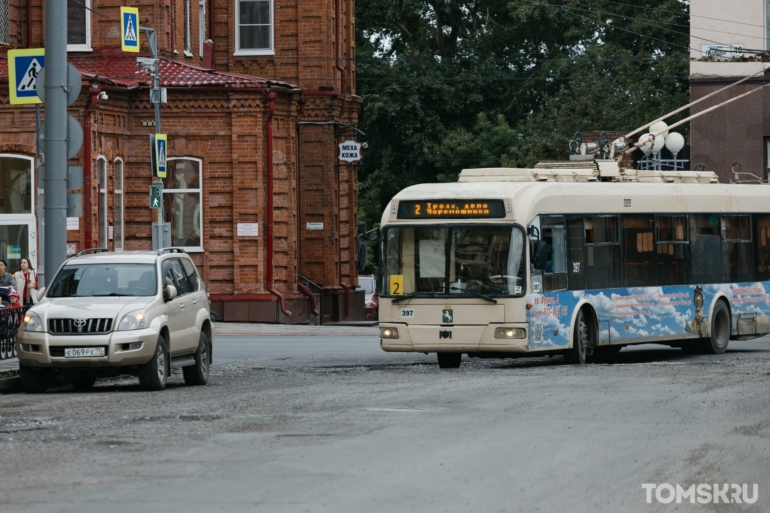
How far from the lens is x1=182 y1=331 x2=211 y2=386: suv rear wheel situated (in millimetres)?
19141

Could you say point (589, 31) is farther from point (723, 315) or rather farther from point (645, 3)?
point (723, 315)

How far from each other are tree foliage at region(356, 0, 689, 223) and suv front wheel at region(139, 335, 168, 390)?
129 ft

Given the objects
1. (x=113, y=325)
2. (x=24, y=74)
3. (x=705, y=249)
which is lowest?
(x=113, y=325)

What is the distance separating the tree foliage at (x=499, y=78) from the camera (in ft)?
191

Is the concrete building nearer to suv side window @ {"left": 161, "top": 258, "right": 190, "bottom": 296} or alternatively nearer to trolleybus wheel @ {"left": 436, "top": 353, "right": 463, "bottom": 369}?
trolleybus wheel @ {"left": 436, "top": 353, "right": 463, "bottom": 369}

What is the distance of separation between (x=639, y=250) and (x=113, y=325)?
9816mm

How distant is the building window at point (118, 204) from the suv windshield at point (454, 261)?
15271 millimetres

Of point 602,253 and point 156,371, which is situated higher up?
point 602,253

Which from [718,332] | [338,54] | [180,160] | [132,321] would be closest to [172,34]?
[180,160]

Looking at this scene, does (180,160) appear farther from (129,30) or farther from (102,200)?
(129,30)

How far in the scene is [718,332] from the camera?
26250mm

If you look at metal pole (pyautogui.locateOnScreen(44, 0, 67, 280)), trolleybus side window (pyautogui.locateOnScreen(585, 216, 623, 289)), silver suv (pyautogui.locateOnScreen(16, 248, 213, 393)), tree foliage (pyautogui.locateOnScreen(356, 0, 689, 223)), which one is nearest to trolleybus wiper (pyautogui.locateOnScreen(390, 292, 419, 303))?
trolleybus side window (pyautogui.locateOnScreen(585, 216, 623, 289))

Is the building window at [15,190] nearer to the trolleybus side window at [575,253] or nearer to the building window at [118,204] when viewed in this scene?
the building window at [118,204]

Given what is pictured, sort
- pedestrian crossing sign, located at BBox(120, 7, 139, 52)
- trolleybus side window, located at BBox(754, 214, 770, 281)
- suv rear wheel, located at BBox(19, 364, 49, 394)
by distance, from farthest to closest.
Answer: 1. pedestrian crossing sign, located at BBox(120, 7, 139, 52)
2. trolleybus side window, located at BBox(754, 214, 770, 281)
3. suv rear wheel, located at BBox(19, 364, 49, 394)
